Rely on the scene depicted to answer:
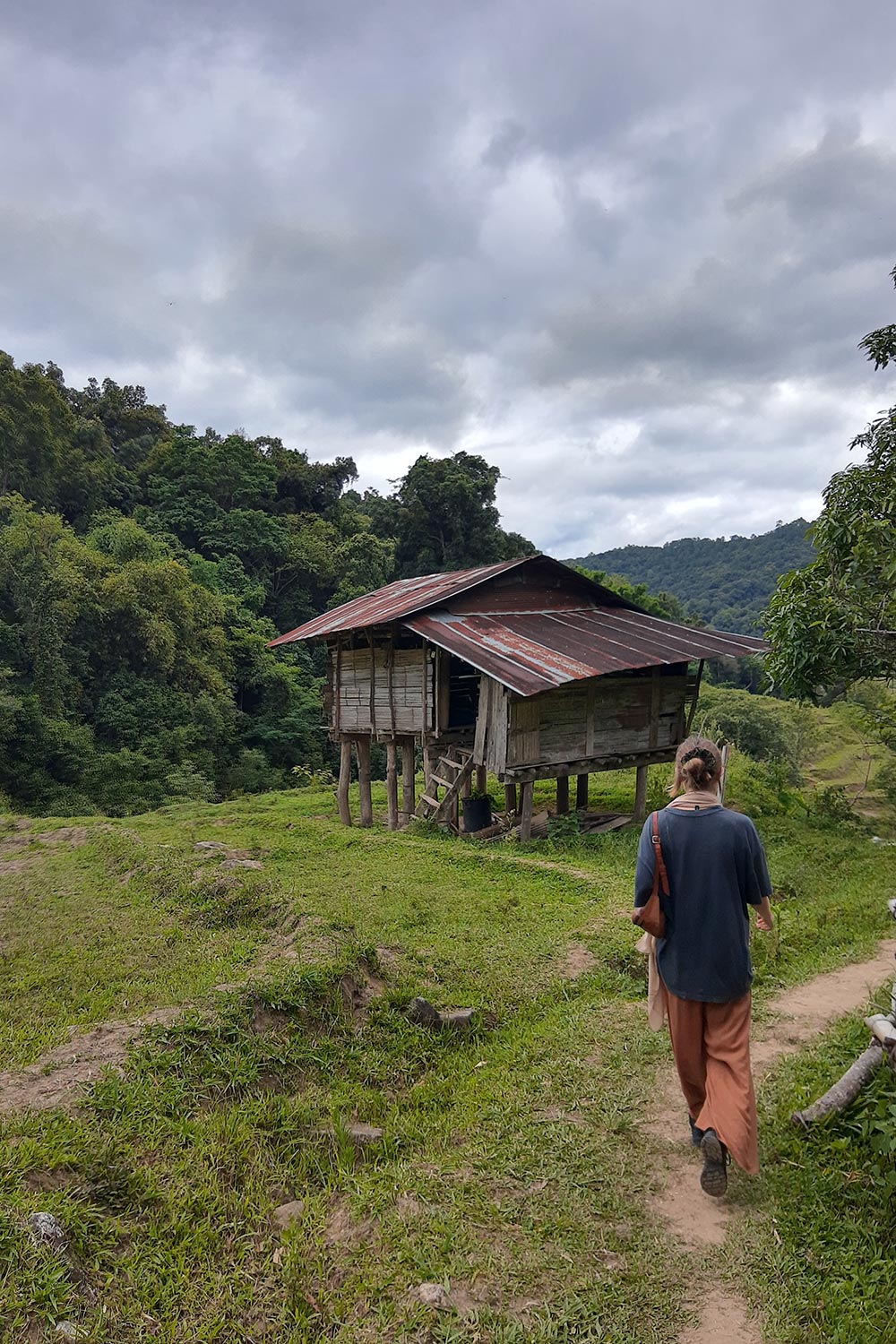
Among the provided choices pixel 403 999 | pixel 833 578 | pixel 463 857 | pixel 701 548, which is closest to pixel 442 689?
pixel 463 857

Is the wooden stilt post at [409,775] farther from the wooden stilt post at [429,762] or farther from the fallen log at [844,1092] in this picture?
the fallen log at [844,1092]

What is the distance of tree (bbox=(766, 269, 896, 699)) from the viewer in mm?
9586

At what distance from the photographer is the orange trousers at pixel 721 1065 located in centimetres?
328

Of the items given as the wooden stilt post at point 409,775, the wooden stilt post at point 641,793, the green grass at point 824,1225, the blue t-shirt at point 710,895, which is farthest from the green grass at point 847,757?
the blue t-shirt at point 710,895

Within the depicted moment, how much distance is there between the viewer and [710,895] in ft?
11.1

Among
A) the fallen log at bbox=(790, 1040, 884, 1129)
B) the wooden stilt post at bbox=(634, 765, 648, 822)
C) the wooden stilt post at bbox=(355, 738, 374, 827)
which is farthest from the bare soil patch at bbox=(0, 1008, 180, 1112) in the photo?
the wooden stilt post at bbox=(355, 738, 374, 827)

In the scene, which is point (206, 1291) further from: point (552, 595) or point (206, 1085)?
point (552, 595)

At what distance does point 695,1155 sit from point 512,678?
7996 millimetres

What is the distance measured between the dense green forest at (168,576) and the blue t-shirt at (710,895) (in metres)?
24.0

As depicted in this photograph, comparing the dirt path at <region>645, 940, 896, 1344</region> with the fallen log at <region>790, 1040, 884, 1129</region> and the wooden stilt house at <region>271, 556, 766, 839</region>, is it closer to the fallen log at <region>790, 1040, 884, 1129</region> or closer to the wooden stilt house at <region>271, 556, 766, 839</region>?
the fallen log at <region>790, 1040, 884, 1129</region>

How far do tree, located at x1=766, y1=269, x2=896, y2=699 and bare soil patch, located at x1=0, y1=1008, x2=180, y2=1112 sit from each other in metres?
9.14

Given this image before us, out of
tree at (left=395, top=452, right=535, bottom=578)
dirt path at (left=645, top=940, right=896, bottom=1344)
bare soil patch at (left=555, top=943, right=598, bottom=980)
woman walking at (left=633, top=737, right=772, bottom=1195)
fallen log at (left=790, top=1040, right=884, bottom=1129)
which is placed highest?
tree at (left=395, top=452, right=535, bottom=578)

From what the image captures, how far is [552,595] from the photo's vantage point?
54.4ft

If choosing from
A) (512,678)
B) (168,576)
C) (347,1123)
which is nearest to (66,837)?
(512,678)
